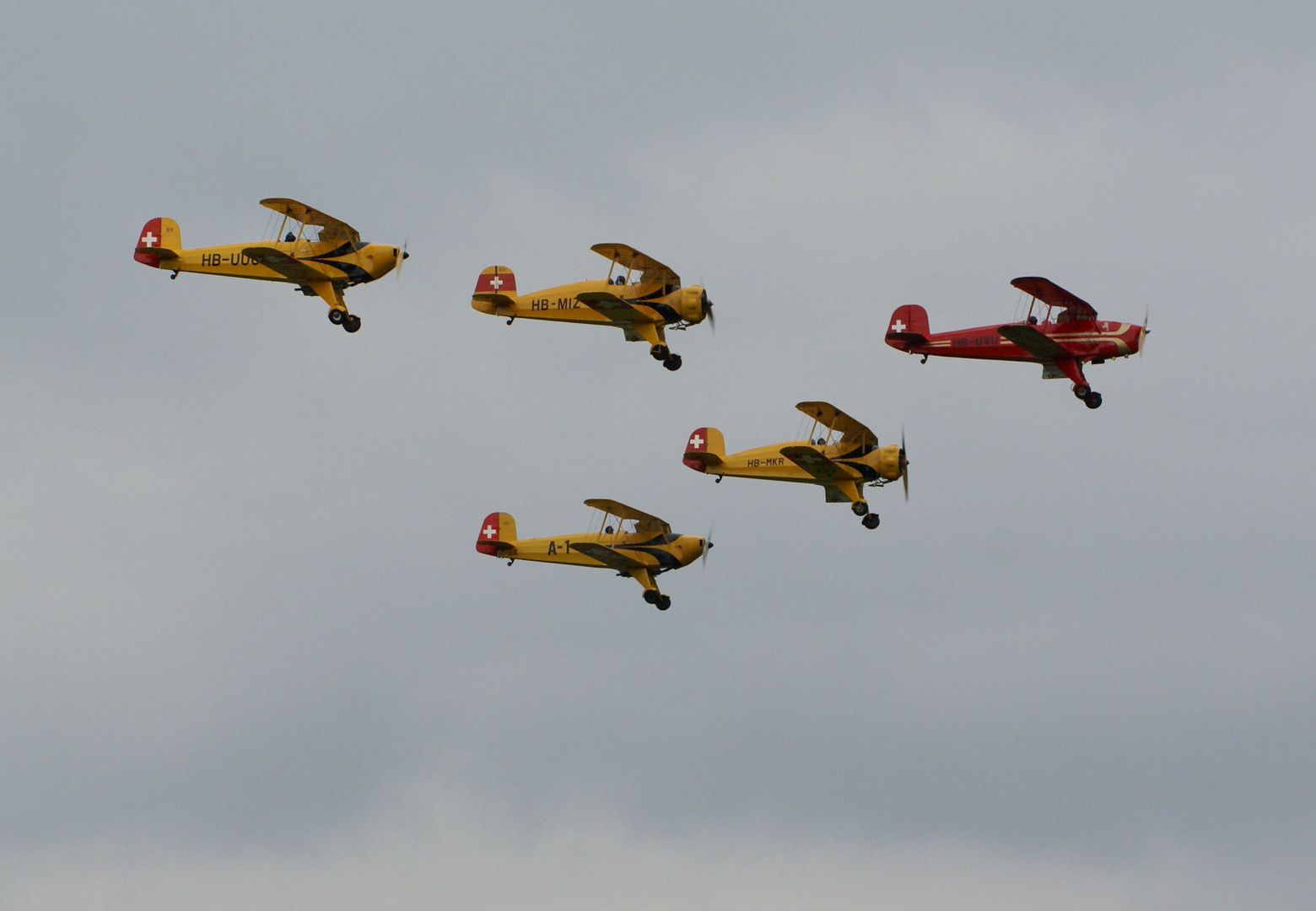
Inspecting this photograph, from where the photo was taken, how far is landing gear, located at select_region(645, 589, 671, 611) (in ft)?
205

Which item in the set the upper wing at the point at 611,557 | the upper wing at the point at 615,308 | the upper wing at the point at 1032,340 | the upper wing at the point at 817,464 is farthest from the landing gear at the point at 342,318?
the upper wing at the point at 1032,340

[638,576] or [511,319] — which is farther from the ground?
[511,319]

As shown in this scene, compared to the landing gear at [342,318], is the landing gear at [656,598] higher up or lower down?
lower down

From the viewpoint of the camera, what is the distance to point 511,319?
65.1 m

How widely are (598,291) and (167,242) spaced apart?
12768mm

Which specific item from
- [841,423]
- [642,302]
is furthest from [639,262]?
[841,423]

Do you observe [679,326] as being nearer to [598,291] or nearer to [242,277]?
[598,291]

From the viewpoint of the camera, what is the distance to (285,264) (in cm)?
6006

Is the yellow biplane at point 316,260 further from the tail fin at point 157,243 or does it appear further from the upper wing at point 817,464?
the upper wing at point 817,464

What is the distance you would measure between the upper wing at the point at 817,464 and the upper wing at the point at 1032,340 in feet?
19.3

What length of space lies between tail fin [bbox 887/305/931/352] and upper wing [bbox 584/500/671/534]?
27.6 feet

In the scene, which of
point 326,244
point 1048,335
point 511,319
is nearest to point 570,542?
point 511,319

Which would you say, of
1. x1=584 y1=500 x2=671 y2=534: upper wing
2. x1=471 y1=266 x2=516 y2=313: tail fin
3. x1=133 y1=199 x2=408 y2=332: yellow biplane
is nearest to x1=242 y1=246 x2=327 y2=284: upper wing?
x1=133 y1=199 x2=408 y2=332: yellow biplane

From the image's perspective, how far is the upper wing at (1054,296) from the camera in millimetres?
56781
